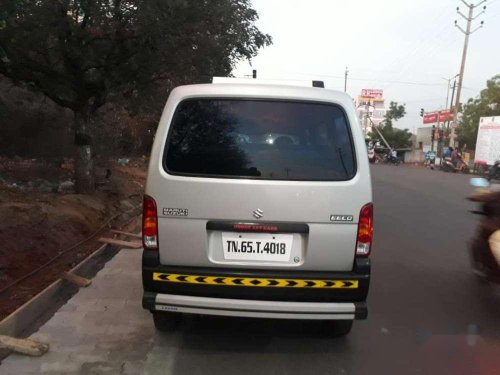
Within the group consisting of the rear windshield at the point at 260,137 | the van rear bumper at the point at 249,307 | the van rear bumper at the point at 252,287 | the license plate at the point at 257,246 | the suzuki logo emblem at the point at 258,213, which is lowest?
the van rear bumper at the point at 249,307

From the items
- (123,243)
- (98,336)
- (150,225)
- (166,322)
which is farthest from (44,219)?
(150,225)

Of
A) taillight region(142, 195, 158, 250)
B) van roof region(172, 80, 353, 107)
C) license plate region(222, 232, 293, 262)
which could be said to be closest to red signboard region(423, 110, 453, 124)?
van roof region(172, 80, 353, 107)

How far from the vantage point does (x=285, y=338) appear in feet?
14.9

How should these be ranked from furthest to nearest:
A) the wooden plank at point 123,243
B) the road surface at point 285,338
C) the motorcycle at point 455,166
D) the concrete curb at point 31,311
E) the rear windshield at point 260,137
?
1. the motorcycle at point 455,166
2. the wooden plank at point 123,243
3. the concrete curb at point 31,311
4. the road surface at point 285,338
5. the rear windshield at point 260,137

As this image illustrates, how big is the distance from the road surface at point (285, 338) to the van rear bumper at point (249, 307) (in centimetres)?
45

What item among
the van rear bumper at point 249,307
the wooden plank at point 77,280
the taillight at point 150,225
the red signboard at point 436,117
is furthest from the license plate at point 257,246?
the red signboard at point 436,117

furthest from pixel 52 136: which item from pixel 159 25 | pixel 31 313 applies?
pixel 31 313

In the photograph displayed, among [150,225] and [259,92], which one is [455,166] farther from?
[150,225]

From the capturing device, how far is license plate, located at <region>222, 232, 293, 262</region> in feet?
12.5

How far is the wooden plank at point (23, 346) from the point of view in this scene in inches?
158

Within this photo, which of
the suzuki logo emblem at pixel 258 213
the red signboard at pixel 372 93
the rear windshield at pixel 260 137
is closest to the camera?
the suzuki logo emblem at pixel 258 213

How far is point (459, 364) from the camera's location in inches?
162

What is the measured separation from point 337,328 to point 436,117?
222ft

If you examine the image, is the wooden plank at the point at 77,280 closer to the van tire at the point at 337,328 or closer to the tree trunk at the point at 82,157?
the van tire at the point at 337,328
